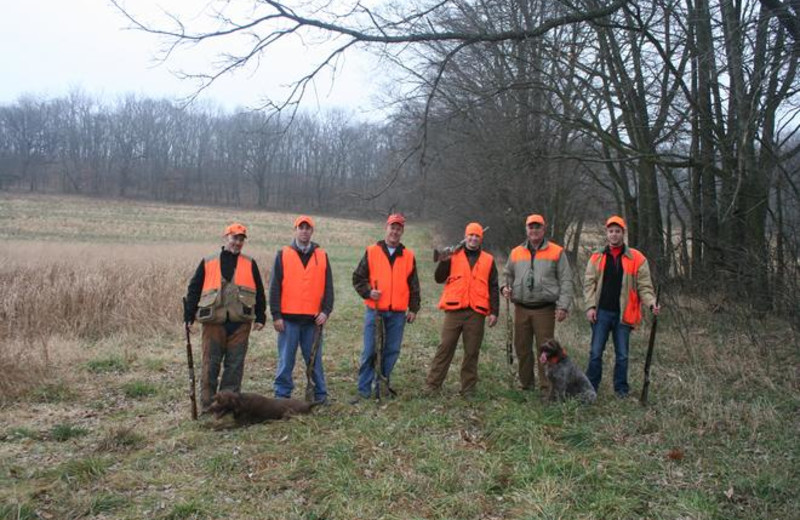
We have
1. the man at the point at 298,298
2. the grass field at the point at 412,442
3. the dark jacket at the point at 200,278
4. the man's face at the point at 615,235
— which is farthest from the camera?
the man's face at the point at 615,235

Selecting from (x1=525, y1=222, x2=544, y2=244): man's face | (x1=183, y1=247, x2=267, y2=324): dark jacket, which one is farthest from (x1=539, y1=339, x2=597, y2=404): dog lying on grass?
(x1=183, y1=247, x2=267, y2=324): dark jacket

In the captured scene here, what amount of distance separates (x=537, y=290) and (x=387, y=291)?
179 cm

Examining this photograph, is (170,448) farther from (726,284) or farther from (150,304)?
(726,284)

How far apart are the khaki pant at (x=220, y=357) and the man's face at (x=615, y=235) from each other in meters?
4.39

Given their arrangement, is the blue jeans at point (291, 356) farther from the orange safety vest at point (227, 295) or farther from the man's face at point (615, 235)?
the man's face at point (615, 235)

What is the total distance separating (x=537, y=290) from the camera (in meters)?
7.14

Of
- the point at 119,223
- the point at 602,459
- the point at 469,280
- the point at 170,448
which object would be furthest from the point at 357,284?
the point at 119,223

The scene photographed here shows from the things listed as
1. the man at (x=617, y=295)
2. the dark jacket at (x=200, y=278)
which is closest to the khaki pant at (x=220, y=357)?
the dark jacket at (x=200, y=278)

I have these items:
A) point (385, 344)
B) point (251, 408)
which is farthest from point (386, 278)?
point (251, 408)

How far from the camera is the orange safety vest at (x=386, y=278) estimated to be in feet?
23.4

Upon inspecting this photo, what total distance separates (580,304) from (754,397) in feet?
22.6

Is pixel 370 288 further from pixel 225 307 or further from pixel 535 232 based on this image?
A: pixel 535 232

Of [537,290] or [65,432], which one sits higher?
[537,290]

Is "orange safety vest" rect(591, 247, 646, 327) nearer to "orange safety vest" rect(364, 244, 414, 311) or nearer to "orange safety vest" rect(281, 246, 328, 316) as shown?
"orange safety vest" rect(364, 244, 414, 311)
